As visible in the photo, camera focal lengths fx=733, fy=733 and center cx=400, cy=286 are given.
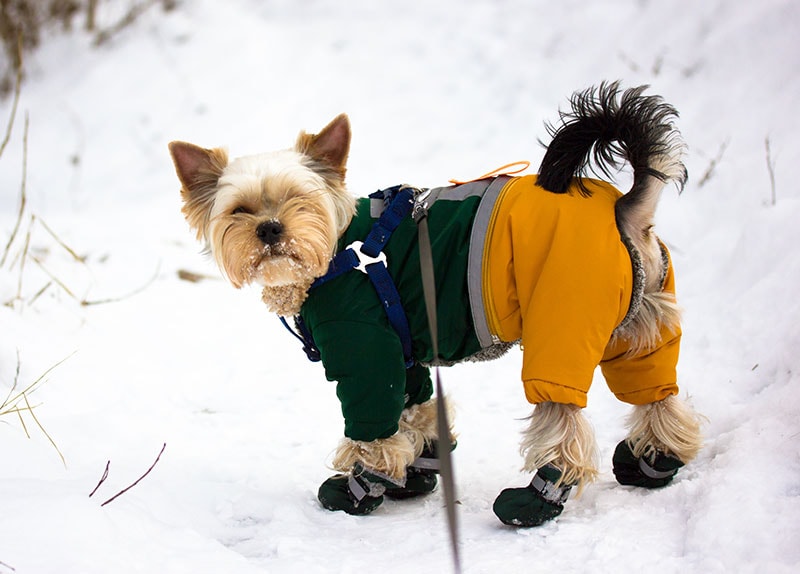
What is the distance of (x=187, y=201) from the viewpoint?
3.17 meters

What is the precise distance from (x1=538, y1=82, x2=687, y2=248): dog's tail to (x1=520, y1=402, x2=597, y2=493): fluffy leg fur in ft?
2.28

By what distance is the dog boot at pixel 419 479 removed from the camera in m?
3.24

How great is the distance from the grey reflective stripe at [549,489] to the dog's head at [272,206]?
1.13 m

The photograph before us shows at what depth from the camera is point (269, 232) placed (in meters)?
2.86

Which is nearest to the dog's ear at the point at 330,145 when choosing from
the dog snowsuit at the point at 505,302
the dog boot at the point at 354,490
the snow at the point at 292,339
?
the dog snowsuit at the point at 505,302

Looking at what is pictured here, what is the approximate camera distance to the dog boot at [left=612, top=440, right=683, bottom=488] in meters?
2.85

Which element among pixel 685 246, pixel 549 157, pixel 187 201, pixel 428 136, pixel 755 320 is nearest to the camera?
pixel 549 157

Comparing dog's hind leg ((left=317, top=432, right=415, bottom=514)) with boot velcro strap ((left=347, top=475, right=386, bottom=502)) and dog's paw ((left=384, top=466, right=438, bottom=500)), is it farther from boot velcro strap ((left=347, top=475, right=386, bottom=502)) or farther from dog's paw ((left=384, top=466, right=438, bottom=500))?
dog's paw ((left=384, top=466, right=438, bottom=500))

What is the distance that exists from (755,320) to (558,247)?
5.44 feet

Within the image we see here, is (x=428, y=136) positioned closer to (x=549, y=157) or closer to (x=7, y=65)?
(x=549, y=157)

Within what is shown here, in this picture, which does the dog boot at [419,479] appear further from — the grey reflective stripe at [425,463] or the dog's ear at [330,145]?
the dog's ear at [330,145]

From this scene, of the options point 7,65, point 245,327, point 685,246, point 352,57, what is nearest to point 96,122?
point 7,65

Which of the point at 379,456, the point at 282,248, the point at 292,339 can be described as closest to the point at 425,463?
the point at 379,456

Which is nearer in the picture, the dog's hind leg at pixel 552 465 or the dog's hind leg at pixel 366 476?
the dog's hind leg at pixel 552 465
